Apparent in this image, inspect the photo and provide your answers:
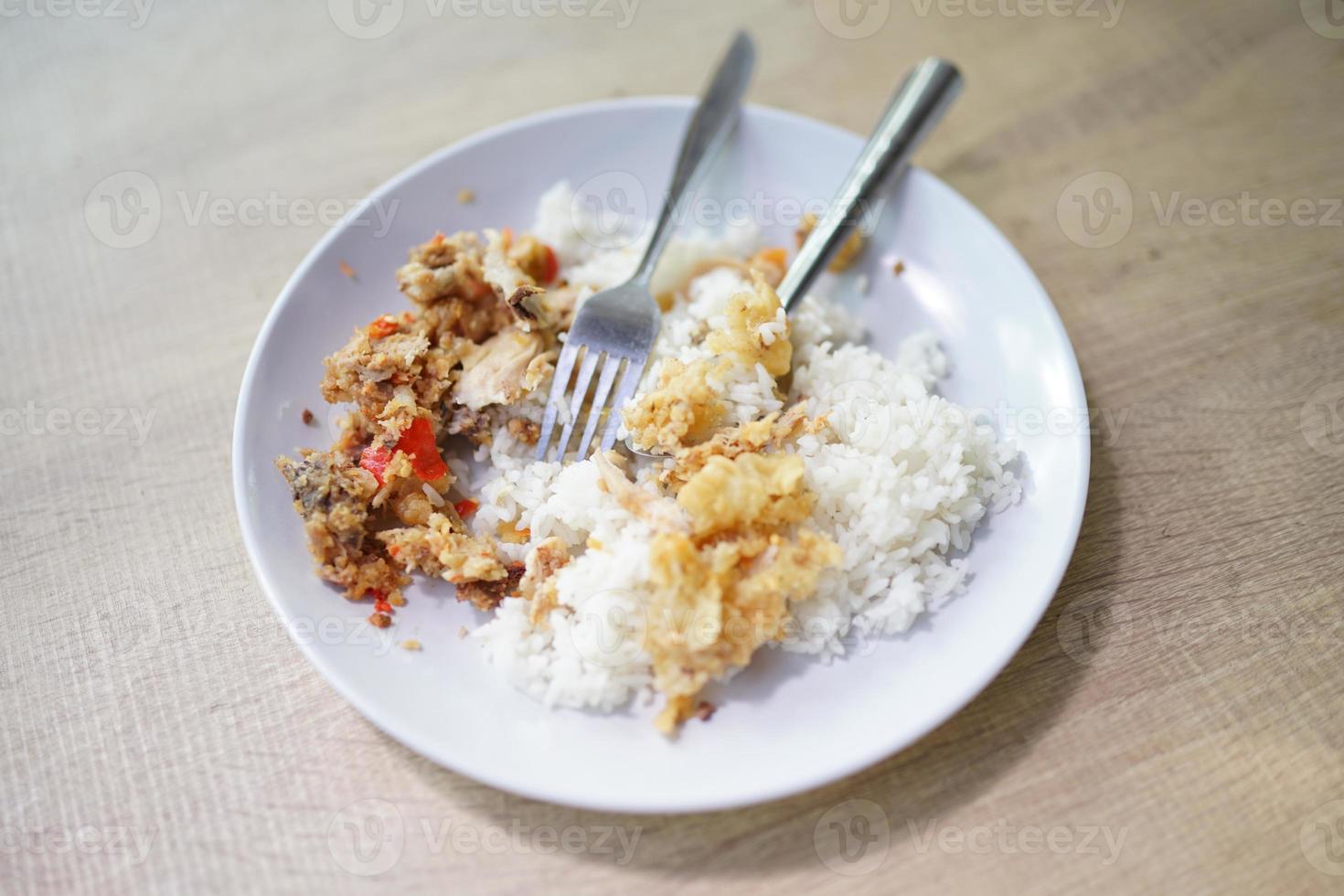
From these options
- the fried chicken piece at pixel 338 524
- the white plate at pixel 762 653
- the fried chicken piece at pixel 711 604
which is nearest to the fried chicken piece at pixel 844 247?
the white plate at pixel 762 653

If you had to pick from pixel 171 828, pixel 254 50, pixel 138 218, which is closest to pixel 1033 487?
pixel 171 828

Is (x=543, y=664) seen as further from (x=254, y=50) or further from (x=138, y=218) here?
(x=254, y=50)

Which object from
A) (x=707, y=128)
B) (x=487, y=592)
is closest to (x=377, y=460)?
(x=487, y=592)

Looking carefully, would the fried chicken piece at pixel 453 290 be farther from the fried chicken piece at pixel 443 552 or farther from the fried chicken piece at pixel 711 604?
the fried chicken piece at pixel 711 604

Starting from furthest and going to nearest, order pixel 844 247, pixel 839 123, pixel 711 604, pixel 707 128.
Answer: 1. pixel 839 123
2. pixel 707 128
3. pixel 844 247
4. pixel 711 604

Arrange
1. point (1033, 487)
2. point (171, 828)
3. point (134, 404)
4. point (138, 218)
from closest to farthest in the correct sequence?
point (171, 828), point (1033, 487), point (134, 404), point (138, 218)

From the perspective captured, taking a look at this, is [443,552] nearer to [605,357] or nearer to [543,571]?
[543,571]

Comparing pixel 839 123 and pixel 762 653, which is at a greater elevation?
pixel 839 123
